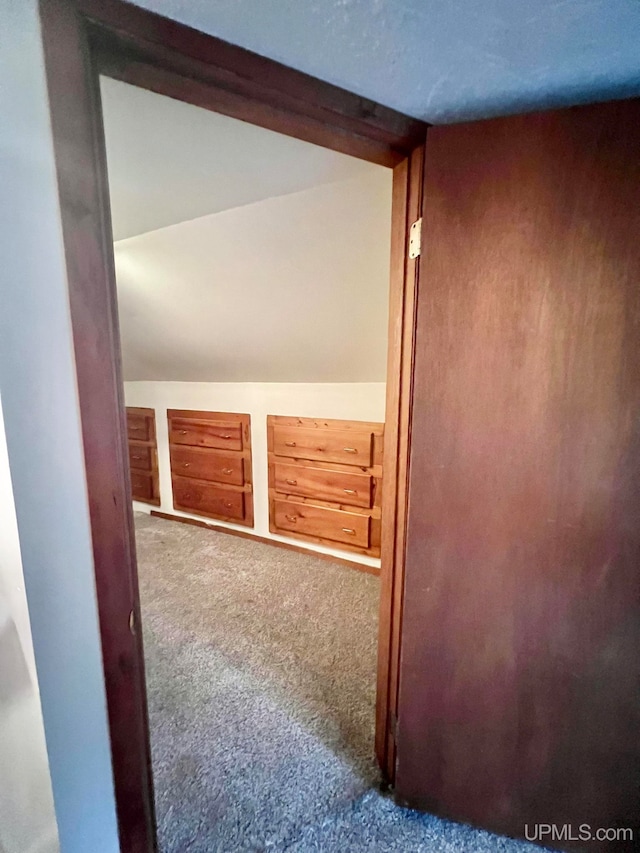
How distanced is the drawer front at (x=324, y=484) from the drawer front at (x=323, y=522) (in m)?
0.08

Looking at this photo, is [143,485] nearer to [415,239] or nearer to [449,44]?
[415,239]

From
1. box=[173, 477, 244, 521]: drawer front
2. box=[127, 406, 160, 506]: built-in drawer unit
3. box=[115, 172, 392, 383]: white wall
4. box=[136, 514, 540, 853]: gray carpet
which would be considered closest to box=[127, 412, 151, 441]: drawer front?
box=[127, 406, 160, 506]: built-in drawer unit

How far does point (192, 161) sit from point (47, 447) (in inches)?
37.8

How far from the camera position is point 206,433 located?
3234 millimetres

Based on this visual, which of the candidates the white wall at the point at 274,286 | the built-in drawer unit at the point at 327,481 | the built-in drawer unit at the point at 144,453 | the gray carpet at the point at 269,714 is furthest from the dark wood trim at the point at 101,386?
the built-in drawer unit at the point at 144,453

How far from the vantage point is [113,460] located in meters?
0.76

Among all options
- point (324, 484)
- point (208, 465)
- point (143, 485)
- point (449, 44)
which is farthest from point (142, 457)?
point (449, 44)

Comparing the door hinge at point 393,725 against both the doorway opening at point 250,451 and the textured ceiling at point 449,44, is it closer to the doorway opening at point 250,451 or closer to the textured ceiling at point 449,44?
the doorway opening at point 250,451

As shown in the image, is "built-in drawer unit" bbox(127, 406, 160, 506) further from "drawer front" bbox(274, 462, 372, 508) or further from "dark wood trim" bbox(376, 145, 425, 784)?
"dark wood trim" bbox(376, 145, 425, 784)

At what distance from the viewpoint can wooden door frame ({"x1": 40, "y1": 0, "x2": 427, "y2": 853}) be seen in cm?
66

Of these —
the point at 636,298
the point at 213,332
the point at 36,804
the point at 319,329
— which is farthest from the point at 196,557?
the point at 636,298

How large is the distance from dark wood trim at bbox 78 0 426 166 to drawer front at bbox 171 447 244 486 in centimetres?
238

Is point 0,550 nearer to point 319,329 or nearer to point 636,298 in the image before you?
point 636,298

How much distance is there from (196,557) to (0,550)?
91.7 inches
